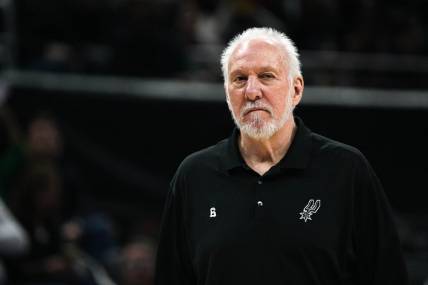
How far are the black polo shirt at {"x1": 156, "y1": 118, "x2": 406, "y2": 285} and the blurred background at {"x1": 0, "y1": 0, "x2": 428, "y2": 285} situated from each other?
4.51 m

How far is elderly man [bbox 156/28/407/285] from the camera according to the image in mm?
3559

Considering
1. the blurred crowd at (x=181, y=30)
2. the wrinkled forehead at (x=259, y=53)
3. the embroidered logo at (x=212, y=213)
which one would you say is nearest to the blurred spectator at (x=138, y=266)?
the blurred crowd at (x=181, y=30)

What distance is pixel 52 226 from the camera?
7.18 meters

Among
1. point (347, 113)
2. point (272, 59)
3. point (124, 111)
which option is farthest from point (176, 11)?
point (272, 59)

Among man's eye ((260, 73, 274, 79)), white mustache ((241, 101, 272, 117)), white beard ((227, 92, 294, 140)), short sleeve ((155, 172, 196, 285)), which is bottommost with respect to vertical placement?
short sleeve ((155, 172, 196, 285))

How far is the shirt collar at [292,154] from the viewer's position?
12.1ft

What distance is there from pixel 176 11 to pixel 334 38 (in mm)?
1705

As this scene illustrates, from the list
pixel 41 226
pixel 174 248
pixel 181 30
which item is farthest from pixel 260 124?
pixel 181 30

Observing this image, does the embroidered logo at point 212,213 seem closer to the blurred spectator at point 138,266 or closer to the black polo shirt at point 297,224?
the black polo shirt at point 297,224

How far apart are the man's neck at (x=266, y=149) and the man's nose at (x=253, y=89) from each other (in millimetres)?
172

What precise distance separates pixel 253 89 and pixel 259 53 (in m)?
0.14

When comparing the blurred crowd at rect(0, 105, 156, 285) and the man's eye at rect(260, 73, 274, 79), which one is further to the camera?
the blurred crowd at rect(0, 105, 156, 285)

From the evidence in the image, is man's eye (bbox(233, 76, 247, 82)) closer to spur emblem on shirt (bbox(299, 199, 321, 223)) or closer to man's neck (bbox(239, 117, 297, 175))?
man's neck (bbox(239, 117, 297, 175))

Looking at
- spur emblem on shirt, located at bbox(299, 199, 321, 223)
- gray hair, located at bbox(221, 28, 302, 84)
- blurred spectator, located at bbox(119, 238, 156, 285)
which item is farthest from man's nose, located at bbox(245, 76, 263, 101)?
blurred spectator, located at bbox(119, 238, 156, 285)
